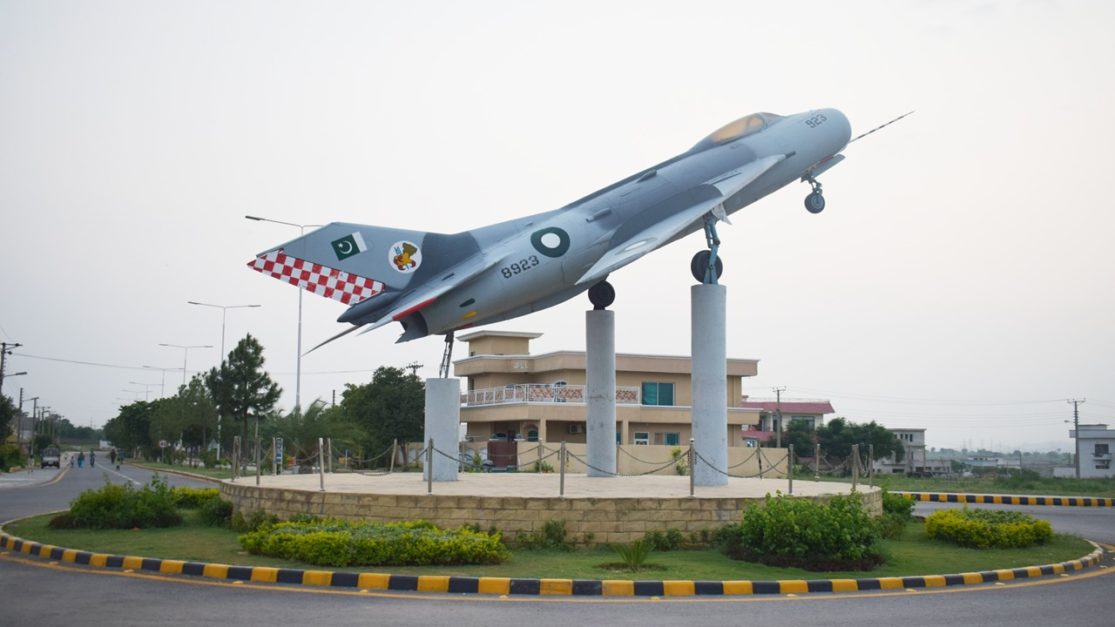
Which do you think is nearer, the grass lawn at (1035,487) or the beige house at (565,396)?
the grass lawn at (1035,487)

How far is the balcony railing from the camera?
5219 cm

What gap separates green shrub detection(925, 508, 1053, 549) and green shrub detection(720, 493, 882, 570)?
10.7 feet

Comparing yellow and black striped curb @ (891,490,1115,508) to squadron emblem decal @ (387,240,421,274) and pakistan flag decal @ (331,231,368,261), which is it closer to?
squadron emblem decal @ (387,240,421,274)

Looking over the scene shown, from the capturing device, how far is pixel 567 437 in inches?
2158

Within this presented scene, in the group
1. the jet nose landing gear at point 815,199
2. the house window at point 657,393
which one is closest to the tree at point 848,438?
the house window at point 657,393

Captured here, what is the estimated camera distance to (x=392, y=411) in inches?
2359

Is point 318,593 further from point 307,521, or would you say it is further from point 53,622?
point 307,521

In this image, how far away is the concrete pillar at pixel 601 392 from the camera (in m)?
24.6

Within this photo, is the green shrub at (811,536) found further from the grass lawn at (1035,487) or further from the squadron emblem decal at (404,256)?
the grass lawn at (1035,487)

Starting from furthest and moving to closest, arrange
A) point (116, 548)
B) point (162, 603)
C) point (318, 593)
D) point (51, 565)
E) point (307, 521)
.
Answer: point (307, 521) < point (116, 548) < point (51, 565) < point (318, 593) < point (162, 603)

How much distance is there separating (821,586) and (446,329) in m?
9.60

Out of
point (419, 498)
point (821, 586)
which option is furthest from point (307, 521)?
point (821, 586)

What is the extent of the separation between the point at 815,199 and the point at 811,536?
1138 centimetres

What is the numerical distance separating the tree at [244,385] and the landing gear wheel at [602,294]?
44448 millimetres
